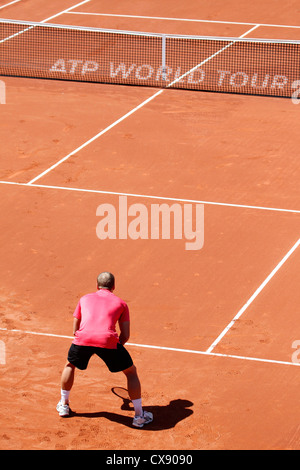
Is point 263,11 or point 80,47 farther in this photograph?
point 263,11

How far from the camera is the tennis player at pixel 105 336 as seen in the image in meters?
10.3

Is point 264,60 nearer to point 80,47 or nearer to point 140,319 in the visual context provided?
point 80,47

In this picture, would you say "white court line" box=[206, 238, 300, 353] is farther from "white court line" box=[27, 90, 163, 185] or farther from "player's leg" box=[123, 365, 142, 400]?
"white court line" box=[27, 90, 163, 185]

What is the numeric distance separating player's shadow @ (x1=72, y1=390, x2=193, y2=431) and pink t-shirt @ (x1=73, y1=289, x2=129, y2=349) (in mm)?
940

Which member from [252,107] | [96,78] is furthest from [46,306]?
[96,78]

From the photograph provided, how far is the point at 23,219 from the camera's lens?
16.2 meters

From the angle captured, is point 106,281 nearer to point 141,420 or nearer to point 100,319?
point 100,319

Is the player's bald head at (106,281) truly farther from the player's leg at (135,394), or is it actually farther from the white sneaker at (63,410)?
the white sneaker at (63,410)

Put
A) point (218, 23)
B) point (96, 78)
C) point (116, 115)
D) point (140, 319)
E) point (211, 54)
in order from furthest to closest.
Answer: point (218, 23)
point (211, 54)
point (96, 78)
point (116, 115)
point (140, 319)

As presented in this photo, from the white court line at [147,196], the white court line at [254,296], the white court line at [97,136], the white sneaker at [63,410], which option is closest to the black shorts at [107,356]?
the white sneaker at [63,410]

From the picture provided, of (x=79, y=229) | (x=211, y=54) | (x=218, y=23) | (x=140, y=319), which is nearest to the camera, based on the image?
(x=140, y=319)

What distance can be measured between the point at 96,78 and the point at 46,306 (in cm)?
1166

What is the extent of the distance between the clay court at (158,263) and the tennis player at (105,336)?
53 centimetres

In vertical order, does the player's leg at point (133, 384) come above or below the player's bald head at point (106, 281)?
below
